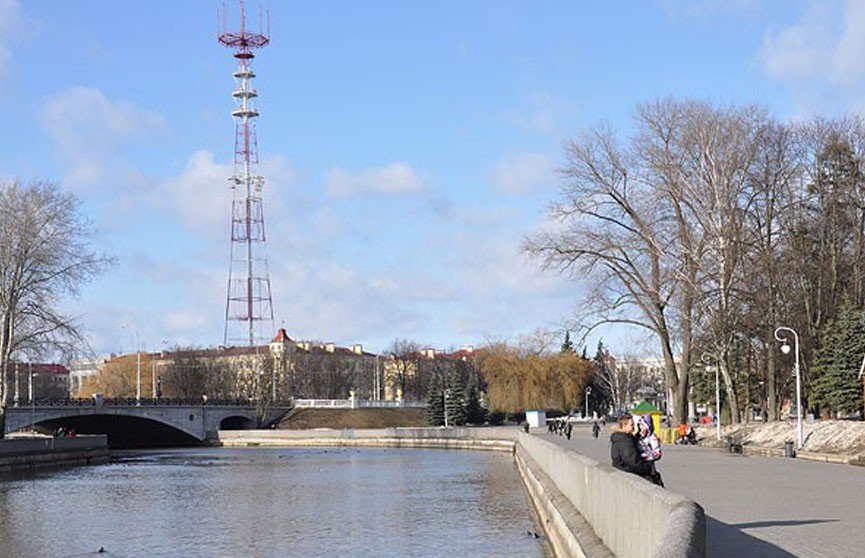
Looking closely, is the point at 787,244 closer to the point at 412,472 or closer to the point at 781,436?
the point at 781,436

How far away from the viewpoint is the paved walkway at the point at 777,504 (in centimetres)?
1443

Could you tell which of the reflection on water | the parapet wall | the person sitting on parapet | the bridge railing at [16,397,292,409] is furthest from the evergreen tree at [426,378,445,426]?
the person sitting on parapet

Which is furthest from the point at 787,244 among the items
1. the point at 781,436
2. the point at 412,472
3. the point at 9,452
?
the point at 9,452

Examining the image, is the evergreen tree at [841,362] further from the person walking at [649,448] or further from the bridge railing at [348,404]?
the bridge railing at [348,404]

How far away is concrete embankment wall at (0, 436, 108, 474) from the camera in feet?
189

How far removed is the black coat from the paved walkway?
4.10ft

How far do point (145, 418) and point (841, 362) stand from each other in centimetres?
6186

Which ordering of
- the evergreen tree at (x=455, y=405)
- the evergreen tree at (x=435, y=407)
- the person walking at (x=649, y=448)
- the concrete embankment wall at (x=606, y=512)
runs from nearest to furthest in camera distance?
the concrete embankment wall at (x=606, y=512) < the person walking at (x=649, y=448) < the evergreen tree at (x=455, y=405) < the evergreen tree at (x=435, y=407)

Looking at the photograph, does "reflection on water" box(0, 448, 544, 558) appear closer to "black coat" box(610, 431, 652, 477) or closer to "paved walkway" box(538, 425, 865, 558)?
"paved walkway" box(538, 425, 865, 558)

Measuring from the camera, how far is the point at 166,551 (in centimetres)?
2441

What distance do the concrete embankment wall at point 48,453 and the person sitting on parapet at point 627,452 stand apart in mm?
46730

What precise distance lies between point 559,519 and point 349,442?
77.6m

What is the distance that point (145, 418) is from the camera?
102062 millimetres

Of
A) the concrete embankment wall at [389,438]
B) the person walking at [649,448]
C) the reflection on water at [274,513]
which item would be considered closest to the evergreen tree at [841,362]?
the concrete embankment wall at [389,438]
